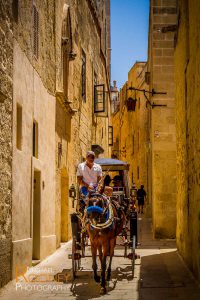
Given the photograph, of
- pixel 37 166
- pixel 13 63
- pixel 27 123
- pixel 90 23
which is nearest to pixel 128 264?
A: pixel 37 166

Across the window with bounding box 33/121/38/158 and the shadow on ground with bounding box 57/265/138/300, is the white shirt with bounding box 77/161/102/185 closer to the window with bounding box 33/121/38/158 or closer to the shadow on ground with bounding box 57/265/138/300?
the shadow on ground with bounding box 57/265/138/300

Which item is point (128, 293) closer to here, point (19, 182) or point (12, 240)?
point (12, 240)

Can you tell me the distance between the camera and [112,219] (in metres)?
8.05

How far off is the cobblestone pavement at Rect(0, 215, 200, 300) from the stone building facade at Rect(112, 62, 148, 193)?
18.6 m

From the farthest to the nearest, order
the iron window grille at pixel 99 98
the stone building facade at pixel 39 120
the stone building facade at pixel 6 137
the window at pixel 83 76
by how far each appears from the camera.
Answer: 1. the iron window grille at pixel 99 98
2. the window at pixel 83 76
3. the stone building facade at pixel 39 120
4. the stone building facade at pixel 6 137

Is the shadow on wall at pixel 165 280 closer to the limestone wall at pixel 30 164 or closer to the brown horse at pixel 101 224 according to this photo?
the brown horse at pixel 101 224

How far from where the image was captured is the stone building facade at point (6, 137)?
8195mm

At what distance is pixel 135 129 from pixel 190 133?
87.6ft

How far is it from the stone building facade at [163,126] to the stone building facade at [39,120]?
8.78 ft

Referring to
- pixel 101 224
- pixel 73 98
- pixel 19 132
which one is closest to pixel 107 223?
pixel 101 224

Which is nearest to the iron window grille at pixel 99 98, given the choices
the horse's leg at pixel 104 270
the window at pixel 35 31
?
the window at pixel 35 31

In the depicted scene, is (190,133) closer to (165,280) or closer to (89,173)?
(89,173)

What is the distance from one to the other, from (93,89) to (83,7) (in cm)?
394

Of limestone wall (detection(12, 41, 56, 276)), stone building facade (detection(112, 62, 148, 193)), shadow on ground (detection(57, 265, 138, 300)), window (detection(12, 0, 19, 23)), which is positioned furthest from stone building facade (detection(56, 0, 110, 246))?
stone building facade (detection(112, 62, 148, 193))
